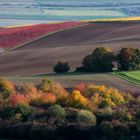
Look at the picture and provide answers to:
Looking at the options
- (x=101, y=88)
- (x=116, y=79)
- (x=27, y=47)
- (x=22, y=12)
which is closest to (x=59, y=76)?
(x=116, y=79)

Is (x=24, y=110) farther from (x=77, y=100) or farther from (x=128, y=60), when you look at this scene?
(x=128, y=60)

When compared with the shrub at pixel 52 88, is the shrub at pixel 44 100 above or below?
below

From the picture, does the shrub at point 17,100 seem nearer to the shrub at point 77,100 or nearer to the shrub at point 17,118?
the shrub at point 17,118

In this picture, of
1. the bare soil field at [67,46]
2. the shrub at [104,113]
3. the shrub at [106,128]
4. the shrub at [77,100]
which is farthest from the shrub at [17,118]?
the bare soil field at [67,46]

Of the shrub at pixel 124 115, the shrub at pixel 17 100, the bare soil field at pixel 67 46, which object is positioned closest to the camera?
the shrub at pixel 124 115

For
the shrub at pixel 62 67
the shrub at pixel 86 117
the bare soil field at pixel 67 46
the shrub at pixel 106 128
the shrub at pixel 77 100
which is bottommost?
the shrub at pixel 106 128

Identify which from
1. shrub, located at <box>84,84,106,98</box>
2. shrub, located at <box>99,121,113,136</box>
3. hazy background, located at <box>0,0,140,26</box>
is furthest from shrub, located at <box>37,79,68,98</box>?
hazy background, located at <box>0,0,140,26</box>

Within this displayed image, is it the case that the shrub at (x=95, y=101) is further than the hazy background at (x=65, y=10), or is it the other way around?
the hazy background at (x=65, y=10)

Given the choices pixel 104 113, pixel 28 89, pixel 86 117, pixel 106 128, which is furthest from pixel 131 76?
pixel 106 128
